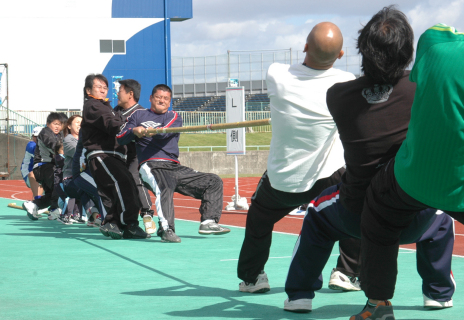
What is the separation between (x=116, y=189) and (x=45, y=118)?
90.8ft

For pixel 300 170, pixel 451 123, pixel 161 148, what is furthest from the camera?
pixel 161 148

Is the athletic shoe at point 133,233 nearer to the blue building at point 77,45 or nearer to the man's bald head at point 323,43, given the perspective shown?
the man's bald head at point 323,43

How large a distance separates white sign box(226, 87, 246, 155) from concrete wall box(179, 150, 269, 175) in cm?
1708

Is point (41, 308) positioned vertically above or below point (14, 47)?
below

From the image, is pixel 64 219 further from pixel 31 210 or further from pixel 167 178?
pixel 167 178

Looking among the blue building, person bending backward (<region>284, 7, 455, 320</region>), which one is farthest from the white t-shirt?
the blue building

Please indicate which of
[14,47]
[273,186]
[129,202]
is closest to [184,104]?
[14,47]

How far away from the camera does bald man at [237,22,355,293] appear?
4434 mm

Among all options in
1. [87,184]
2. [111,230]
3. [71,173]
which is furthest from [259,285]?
[71,173]

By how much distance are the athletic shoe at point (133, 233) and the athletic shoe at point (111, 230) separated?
12 cm

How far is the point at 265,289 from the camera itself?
4.98m

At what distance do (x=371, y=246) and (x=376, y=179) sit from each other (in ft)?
1.24

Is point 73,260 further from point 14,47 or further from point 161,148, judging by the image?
point 14,47

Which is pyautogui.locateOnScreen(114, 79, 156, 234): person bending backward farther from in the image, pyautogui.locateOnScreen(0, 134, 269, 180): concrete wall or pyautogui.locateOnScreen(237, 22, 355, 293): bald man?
pyautogui.locateOnScreen(0, 134, 269, 180): concrete wall
